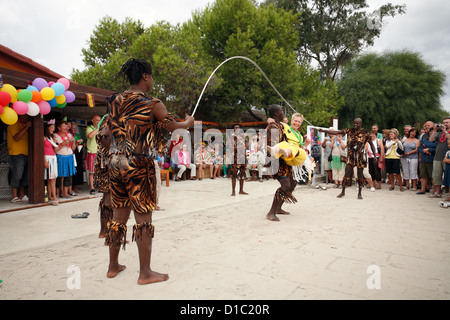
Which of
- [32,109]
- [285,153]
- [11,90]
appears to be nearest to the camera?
[285,153]

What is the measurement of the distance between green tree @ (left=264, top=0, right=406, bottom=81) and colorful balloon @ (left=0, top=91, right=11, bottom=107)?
23286mm

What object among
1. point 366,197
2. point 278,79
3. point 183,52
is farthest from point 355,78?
point 366,197

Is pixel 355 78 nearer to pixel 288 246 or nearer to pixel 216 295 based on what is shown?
pixel 288 246

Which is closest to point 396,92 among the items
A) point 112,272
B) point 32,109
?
point 32,109

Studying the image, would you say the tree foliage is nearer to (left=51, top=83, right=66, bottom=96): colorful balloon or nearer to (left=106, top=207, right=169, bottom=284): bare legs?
(left=51, top=83, right=66, bottom=96): colorful balloon

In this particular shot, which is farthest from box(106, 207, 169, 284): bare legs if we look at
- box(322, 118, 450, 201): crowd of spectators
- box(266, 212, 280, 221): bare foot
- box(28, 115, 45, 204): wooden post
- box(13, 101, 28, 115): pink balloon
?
box(322, 118, 450, 201): crowd of spectators

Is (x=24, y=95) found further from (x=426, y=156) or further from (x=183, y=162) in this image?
(x=426, y=156)

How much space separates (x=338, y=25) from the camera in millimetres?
25891

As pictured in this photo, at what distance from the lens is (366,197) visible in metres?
8.34

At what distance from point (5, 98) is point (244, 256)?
5.30 metres

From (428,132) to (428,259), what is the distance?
7.07 meters

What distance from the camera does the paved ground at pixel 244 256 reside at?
107 inches

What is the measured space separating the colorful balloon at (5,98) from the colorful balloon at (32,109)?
18.8 inches
